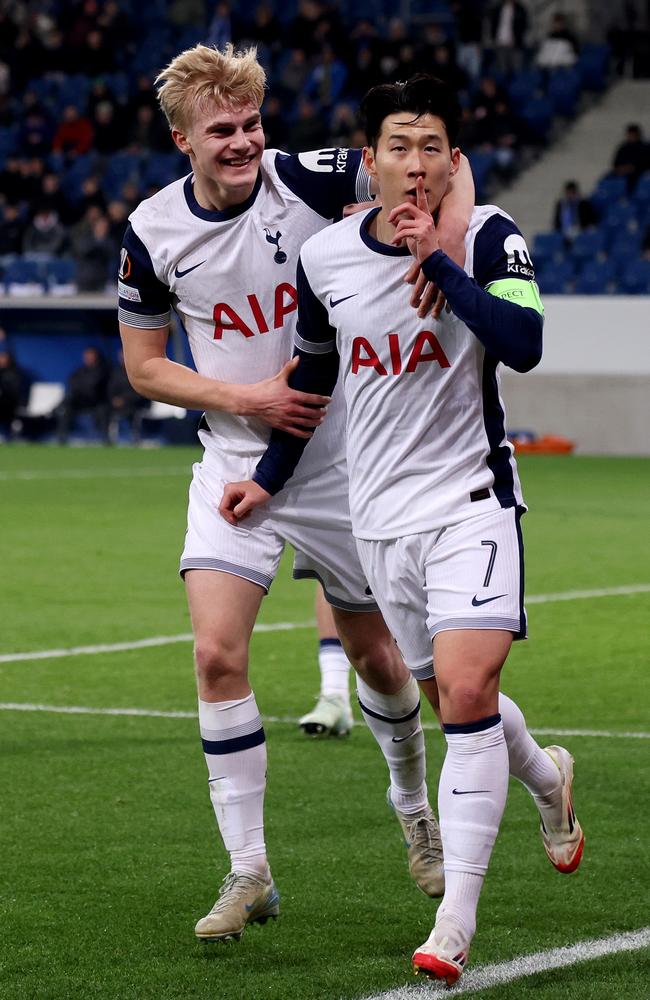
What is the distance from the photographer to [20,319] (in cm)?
2789

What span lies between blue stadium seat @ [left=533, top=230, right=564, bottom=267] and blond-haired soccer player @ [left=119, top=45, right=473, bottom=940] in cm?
2071

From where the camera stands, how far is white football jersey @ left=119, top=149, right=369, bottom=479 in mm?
4570

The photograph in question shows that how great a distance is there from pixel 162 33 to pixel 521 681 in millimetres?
25685

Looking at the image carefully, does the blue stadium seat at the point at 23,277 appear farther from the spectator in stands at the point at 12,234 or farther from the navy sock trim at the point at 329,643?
the navy sock trim at the point at 329,643

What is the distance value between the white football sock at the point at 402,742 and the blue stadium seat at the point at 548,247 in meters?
20.8

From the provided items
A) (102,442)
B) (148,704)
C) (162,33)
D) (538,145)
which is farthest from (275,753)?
(162,33)

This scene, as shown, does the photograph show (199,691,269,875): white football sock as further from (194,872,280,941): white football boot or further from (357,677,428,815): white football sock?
(357,677,428,815): white football sock

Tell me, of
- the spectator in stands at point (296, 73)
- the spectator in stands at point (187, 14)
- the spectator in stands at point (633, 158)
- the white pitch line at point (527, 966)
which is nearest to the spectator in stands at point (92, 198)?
the spectator in stands at point (296, 73)

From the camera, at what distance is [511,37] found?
92.4 ft

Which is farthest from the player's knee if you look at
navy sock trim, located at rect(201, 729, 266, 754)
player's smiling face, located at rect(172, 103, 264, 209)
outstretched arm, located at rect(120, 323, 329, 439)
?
player's smiling face, located at rect(172, 103, 264, 209)

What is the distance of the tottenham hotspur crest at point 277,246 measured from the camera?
4.60 m

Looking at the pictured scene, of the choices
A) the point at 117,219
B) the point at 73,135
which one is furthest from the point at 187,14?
the point at 117,219

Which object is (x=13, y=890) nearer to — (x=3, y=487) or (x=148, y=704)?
(x=148, y=704)

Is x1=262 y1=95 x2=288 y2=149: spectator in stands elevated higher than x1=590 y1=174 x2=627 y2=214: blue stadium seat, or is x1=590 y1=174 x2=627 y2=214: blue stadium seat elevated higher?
x1=262 y1=95 x2=288 y2=149: spectator in stands
